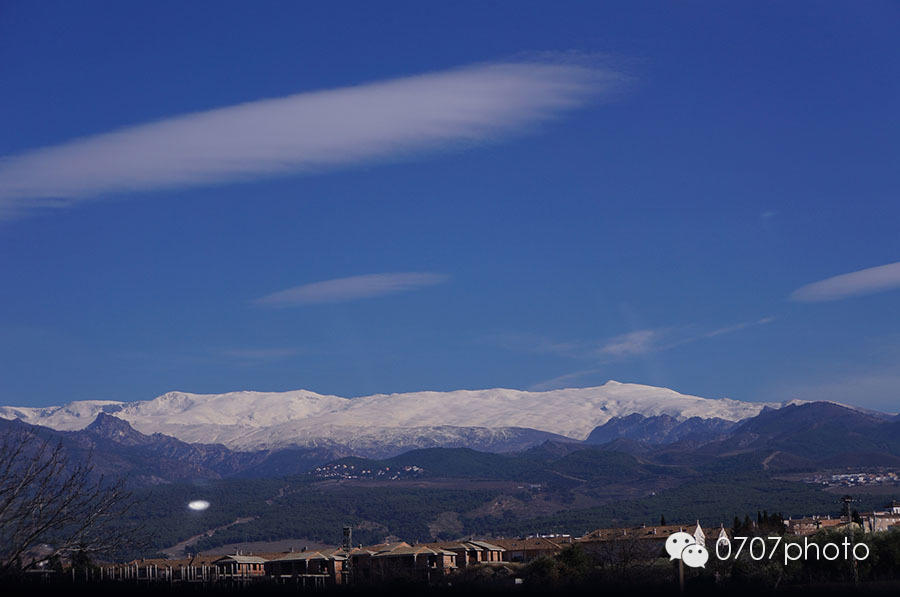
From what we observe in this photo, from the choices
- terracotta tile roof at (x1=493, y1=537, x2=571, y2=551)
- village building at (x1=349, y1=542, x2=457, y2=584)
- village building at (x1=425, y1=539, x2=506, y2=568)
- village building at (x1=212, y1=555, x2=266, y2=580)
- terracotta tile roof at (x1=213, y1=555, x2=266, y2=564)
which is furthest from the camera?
terracotta tile roof at (x1=493, y1=537, x2=571, y2=551)

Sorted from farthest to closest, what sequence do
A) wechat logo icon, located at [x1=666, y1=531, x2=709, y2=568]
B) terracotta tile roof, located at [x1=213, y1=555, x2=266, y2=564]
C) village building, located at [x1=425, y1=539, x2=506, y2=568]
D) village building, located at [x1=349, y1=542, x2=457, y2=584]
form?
village building, located at [x1=425, y1=539, x2=506, y2=568]
terracotta tile roof, located at [x1=213, y1=555, x2=266, y2=564]
village building, located at [x1=349, y1=542, x2=457, y2=584]
wechat logo icon, located at [x1=666, y1=531, x2=709, y2=568]

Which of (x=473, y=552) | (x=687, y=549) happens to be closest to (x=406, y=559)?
(x=473, y=552)

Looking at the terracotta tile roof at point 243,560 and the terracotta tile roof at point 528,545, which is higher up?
the terracotta tile roof at point 243,560

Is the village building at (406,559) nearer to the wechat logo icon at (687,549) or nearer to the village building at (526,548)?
the village building at (526,548)

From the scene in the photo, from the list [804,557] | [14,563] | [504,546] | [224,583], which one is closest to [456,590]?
[224,583]

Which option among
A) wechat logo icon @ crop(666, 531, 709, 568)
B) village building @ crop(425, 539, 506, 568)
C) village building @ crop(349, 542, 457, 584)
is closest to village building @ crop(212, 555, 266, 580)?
village building @ crop(349, 542, 457, 584)

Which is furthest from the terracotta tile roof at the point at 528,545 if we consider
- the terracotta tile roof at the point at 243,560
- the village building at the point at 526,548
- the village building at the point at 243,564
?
the village building at the point at 243,564

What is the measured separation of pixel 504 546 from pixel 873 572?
74.2 m

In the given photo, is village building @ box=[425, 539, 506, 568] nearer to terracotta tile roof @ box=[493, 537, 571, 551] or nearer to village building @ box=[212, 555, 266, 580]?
terracotta tile roof @ box=[493, 537, 571, 551]

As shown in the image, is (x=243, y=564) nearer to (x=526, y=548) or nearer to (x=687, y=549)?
(x=526, y=548)

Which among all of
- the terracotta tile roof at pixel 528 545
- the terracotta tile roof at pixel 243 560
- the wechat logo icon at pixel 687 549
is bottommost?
the wechat logo icon at pixel 687 549

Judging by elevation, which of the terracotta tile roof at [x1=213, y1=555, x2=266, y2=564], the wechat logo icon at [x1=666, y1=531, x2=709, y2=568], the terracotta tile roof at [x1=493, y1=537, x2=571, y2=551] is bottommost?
the wechat logo icon at [x1=666, y1=531, x2=709, y2=568]

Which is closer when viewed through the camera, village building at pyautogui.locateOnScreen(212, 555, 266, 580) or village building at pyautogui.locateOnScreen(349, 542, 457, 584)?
village building at pyautogui.locateOnScreen(349, 542, 457, 584)

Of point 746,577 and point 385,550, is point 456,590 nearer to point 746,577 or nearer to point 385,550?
point 746,577
